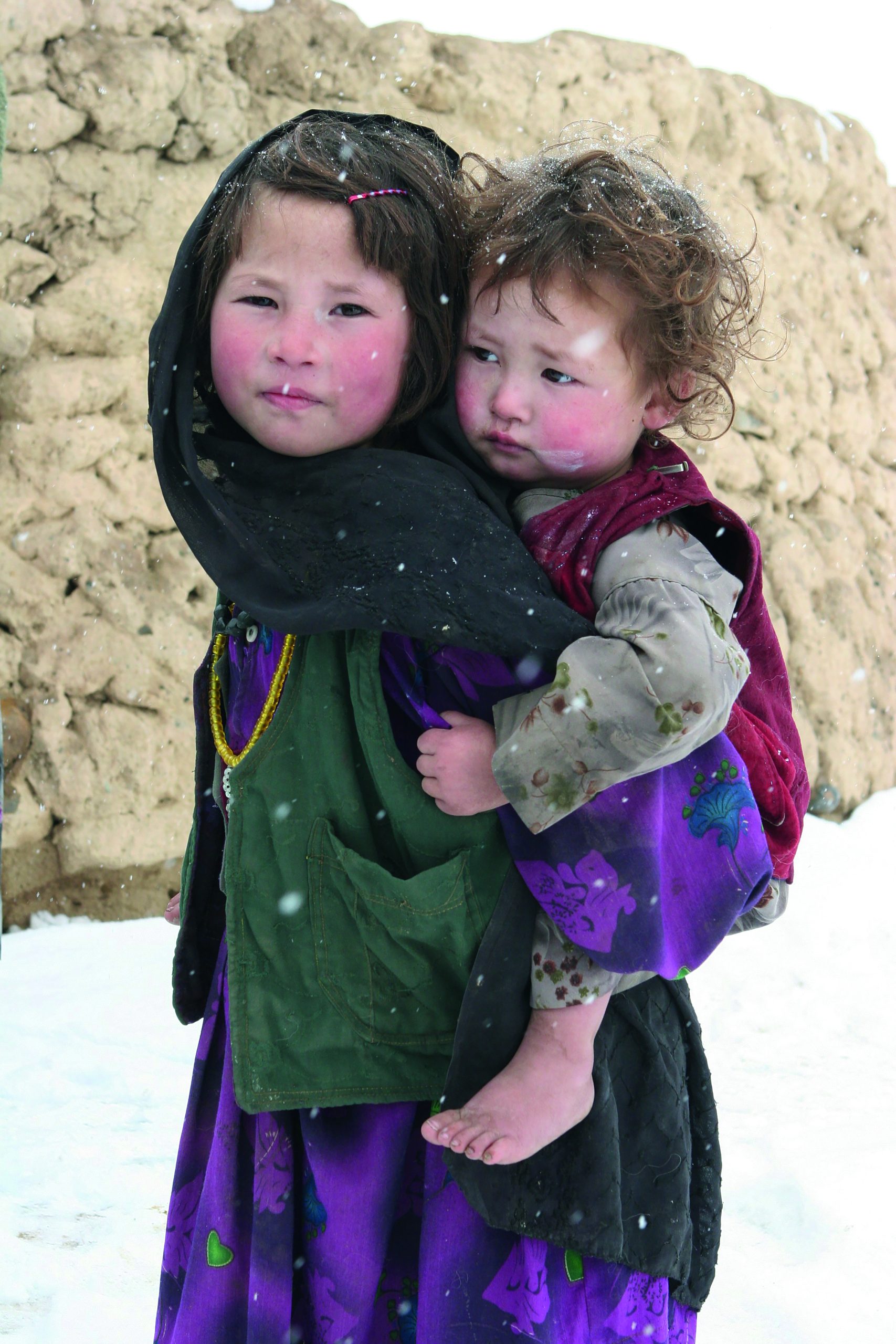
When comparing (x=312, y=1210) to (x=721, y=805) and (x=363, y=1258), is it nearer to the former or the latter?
(x=363, y=1258)

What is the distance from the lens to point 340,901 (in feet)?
3.64

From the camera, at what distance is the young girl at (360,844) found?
107 centimetres

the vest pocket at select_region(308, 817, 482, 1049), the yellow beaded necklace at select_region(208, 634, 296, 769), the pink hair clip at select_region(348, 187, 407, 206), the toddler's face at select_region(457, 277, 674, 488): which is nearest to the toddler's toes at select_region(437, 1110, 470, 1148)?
the vest pocket at select_region(308, 817, 482, 1049)

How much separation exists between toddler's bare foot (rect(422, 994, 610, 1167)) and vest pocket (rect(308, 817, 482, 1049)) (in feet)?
0.29

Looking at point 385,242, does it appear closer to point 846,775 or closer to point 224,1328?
point 224,1328

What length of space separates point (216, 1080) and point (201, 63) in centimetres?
316

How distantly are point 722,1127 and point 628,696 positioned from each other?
79.0 inches

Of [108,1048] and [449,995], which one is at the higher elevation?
[449,995]

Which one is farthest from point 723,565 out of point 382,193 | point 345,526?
point 382,193

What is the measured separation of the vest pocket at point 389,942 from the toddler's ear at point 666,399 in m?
0.52

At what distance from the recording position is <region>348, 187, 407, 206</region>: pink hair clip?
3.56 feet

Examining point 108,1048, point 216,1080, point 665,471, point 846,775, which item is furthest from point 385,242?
point 846,775

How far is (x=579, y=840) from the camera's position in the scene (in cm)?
106

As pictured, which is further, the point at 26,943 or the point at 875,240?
the point at 875,240
